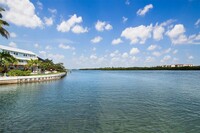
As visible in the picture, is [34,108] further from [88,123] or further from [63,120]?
[88,123]

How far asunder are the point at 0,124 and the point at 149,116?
49.4ft

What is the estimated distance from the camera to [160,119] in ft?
63.6

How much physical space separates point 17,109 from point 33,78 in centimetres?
4395

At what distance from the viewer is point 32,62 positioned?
8631 cm

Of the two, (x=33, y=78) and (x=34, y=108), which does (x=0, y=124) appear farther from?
(x=33, y=78)

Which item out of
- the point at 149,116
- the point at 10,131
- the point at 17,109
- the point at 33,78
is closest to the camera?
the point at 10,131

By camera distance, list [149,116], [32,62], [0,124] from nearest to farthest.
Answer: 1. [0,124]
2. [149,116]
3. [32,62]

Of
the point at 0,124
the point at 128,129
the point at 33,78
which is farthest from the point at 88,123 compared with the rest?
the point at 33,78

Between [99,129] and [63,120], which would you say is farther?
[63,120]

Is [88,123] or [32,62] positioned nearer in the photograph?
[88,123]

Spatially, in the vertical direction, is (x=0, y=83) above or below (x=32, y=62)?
below

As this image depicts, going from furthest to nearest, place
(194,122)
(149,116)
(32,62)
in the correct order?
(32,62), (149,116), (194,122)

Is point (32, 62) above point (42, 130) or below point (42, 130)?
above

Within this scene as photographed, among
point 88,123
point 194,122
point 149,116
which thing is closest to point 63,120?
point 88,123
